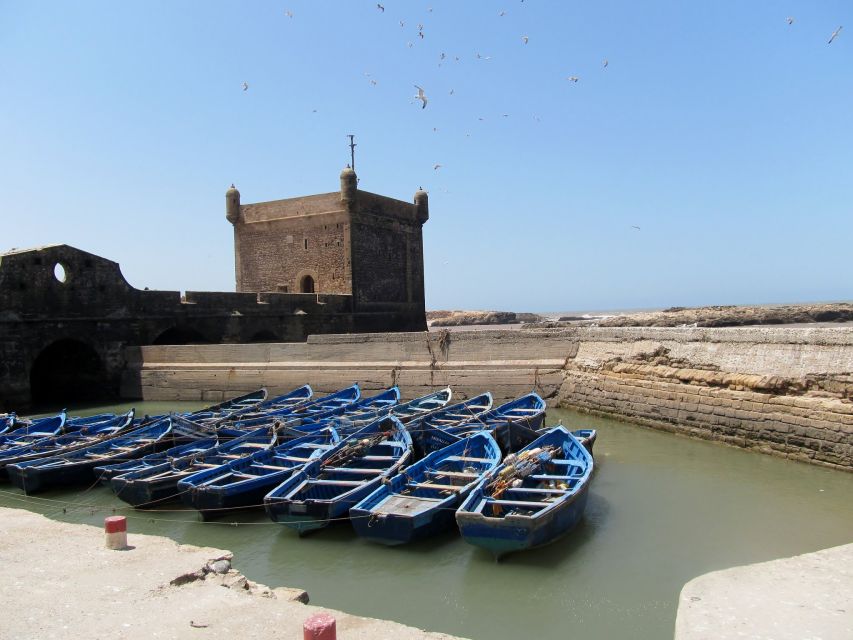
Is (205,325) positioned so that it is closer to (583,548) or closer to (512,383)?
(512,383)

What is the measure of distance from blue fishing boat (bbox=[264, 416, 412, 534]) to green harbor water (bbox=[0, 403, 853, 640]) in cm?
34

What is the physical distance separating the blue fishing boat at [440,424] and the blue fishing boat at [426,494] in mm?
755

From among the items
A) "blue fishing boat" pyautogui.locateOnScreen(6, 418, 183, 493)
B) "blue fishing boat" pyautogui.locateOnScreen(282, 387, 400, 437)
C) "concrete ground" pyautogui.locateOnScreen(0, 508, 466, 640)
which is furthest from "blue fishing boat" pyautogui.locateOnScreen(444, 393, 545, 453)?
"concrete ground" pyautogui.locateOnScreen(0, 508, 466, 640)

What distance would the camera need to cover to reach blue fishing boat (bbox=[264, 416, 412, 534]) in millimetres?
7395

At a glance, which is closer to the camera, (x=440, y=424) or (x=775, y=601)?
(x=775, y=601)

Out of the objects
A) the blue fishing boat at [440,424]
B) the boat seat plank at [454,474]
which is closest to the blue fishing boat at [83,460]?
the blue fishing boat at [440,424]

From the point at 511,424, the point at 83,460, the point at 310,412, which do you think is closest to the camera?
the point at 83,460

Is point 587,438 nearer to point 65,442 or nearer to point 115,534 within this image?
point 115,534

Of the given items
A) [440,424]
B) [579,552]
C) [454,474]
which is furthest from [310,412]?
[579,552]

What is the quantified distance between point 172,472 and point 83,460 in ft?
6.47

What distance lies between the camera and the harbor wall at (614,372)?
1029cm

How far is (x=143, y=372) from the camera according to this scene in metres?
19.3

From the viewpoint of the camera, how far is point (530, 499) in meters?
7.69

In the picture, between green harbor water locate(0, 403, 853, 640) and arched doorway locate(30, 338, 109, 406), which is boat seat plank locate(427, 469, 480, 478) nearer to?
green harbor water locate(0, 403, 853, 640)
